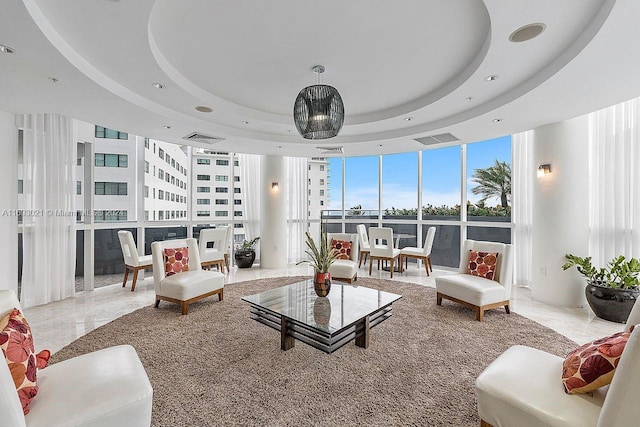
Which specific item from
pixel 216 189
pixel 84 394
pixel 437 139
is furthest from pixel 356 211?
pixel 84 394

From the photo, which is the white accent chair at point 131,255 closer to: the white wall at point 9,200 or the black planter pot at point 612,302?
the white wall at point 9,200

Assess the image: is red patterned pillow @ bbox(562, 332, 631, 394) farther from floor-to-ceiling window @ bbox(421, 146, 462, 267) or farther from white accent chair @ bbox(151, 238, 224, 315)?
floor-to-ceiling window @ bbox(421, 146, 462, 267)

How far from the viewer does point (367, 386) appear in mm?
2271

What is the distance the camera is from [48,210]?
13.7 ft

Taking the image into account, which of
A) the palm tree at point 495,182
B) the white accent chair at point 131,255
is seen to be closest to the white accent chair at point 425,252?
the palm tree at point 495,182

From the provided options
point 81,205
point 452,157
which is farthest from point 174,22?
A: point 452,157

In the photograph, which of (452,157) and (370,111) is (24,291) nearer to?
(370,111)

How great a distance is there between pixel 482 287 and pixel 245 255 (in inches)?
194

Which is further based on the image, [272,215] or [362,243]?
[272,215]

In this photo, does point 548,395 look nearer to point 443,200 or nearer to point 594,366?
point 594,366

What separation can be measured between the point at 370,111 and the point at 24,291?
5.59 metres

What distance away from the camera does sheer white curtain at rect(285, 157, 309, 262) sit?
7480 millimetres

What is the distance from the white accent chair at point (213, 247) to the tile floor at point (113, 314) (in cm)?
104

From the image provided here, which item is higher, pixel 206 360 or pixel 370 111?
pixel 370 111
